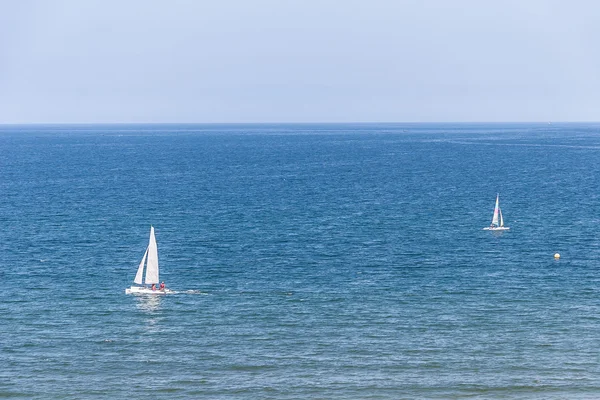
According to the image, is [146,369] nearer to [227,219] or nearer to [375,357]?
[375,357]

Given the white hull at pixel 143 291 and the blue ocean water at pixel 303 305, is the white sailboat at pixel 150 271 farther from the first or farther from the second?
the blue ocean water at pixel 303 305

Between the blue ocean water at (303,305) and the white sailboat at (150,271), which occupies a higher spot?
the white sailboat at (150,271)

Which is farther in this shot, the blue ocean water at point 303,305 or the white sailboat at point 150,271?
the white sailboat at point 150,271

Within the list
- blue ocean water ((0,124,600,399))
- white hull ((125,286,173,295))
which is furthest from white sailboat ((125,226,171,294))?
blue ocean water ((0,124,600,399))

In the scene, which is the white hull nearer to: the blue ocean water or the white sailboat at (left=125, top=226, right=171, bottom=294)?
the white sailboat at (left=125, top=226, right=171, bottom=294)

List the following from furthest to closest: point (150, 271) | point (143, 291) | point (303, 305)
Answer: point (150, 271), point (143, 291), point (303, 305)

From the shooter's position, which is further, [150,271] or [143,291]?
[150,271]

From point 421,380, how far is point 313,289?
2787cm

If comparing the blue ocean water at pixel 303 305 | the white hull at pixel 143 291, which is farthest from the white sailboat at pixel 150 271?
the blue ocean water at pixel 303 305

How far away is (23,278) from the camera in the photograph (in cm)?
9706

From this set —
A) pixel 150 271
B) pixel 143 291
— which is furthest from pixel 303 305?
pixel 150 271

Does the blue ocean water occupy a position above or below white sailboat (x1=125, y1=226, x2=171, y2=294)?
below

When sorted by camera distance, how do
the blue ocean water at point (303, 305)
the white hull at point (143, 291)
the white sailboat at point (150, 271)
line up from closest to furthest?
the blue ocean water at point (303, 305) → the white hull at point (143, 291) → the white sailboat at point (150, 271)

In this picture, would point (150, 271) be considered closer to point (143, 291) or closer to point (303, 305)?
point (143, 291)
